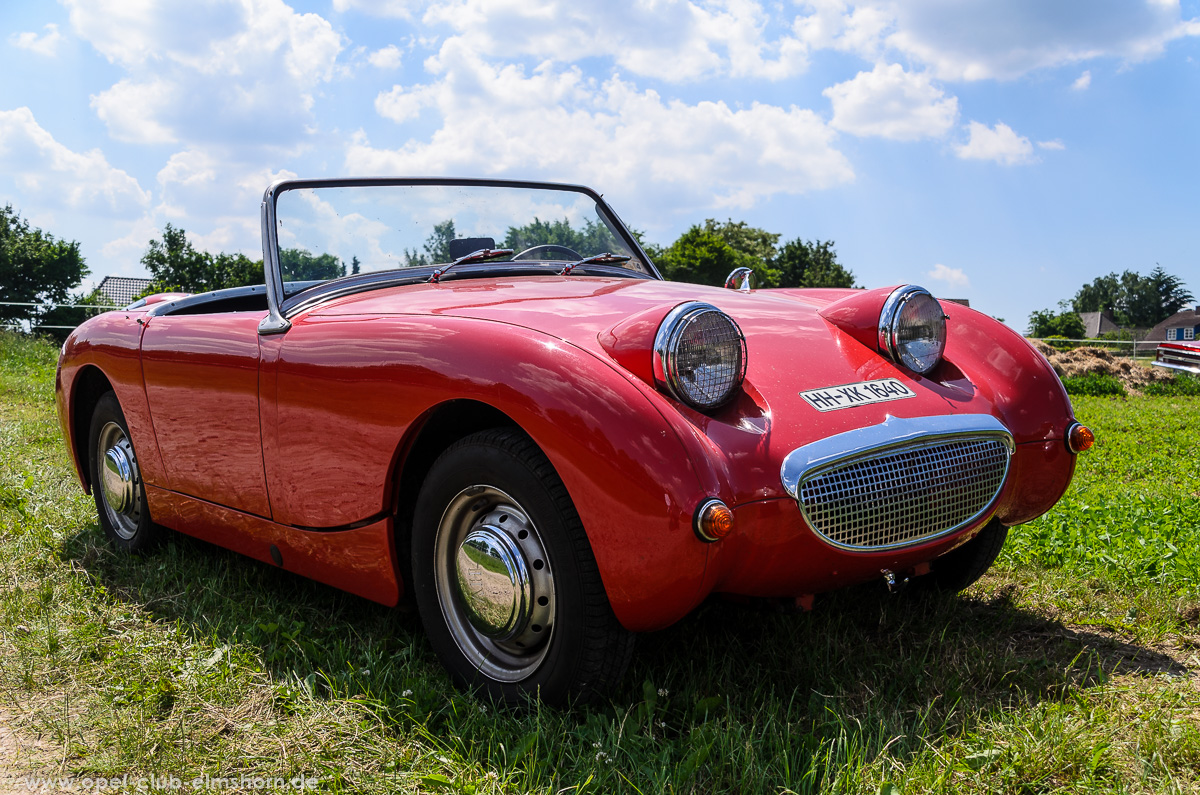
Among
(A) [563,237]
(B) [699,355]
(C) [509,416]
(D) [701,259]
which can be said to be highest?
(D) [701,259]

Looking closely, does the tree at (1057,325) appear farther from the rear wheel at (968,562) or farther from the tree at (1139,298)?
the rear wheel at (968,562)

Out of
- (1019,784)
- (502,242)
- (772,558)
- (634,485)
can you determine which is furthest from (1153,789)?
(502,242)

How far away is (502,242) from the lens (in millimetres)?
3482

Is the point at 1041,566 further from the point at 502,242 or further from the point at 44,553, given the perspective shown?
the point at 44,553

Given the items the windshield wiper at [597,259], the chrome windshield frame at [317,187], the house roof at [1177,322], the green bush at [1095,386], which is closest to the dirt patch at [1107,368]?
the green bush at [1095,386]

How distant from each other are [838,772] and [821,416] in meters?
0.75

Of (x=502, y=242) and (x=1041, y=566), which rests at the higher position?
(x=502, y=242)

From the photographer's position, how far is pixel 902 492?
2.09 m

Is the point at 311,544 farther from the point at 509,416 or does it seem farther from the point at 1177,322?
the point at 1177,322

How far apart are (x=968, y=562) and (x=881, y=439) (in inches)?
37.9

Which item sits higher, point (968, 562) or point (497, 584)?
point (497, 584)

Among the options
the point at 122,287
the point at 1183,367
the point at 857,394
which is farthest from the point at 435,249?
the point at 122,287

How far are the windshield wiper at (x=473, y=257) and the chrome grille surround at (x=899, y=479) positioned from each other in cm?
160

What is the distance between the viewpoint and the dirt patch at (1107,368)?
1472 cm
